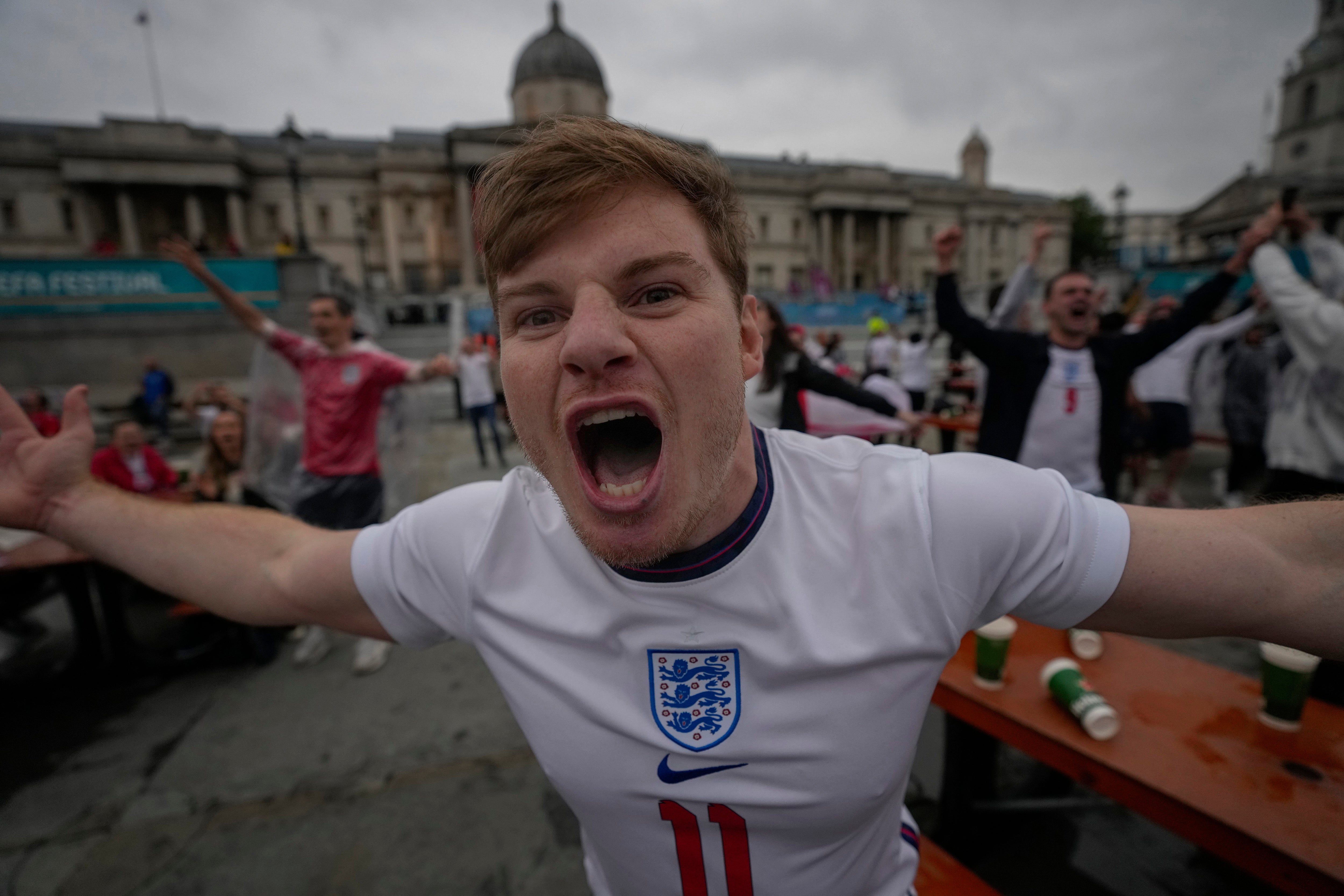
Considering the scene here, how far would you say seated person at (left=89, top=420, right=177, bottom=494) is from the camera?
452cm

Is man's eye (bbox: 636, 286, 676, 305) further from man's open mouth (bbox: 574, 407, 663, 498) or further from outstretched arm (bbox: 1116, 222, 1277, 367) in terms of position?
outstretched arm (bbox: 1116, 222, 1277, 367)

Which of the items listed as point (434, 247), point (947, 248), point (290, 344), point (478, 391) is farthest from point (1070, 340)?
point (434, 247)

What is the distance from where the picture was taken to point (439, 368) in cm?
404

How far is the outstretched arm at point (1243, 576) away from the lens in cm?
92

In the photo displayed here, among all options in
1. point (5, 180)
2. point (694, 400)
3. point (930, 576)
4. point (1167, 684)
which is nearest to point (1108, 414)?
point (1167, 684)

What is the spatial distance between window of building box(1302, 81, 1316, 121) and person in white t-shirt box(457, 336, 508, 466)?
2635 inches

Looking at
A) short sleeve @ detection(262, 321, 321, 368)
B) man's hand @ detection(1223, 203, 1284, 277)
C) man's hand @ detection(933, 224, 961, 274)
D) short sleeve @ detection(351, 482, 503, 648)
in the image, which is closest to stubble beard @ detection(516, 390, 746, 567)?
short sleeve @ detection(351, 482, 503, 648)

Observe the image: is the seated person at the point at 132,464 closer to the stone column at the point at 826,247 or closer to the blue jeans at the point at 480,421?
the blue jeans at the point at 480,421

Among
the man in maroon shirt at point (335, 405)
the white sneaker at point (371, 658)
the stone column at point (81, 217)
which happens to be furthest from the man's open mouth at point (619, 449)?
the stone column at point (81, 217)

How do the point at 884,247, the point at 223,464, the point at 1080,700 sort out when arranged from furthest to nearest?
the point at 884,247 → the point at 223,464 → the point at 1080,700

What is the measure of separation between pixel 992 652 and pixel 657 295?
159 centimetres

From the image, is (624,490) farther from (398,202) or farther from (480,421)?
(398,202)

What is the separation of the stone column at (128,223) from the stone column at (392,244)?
14.2 metres

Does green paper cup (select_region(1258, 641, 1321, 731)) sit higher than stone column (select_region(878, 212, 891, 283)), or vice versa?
stone column (select_region(878, 212, 891, 283))
